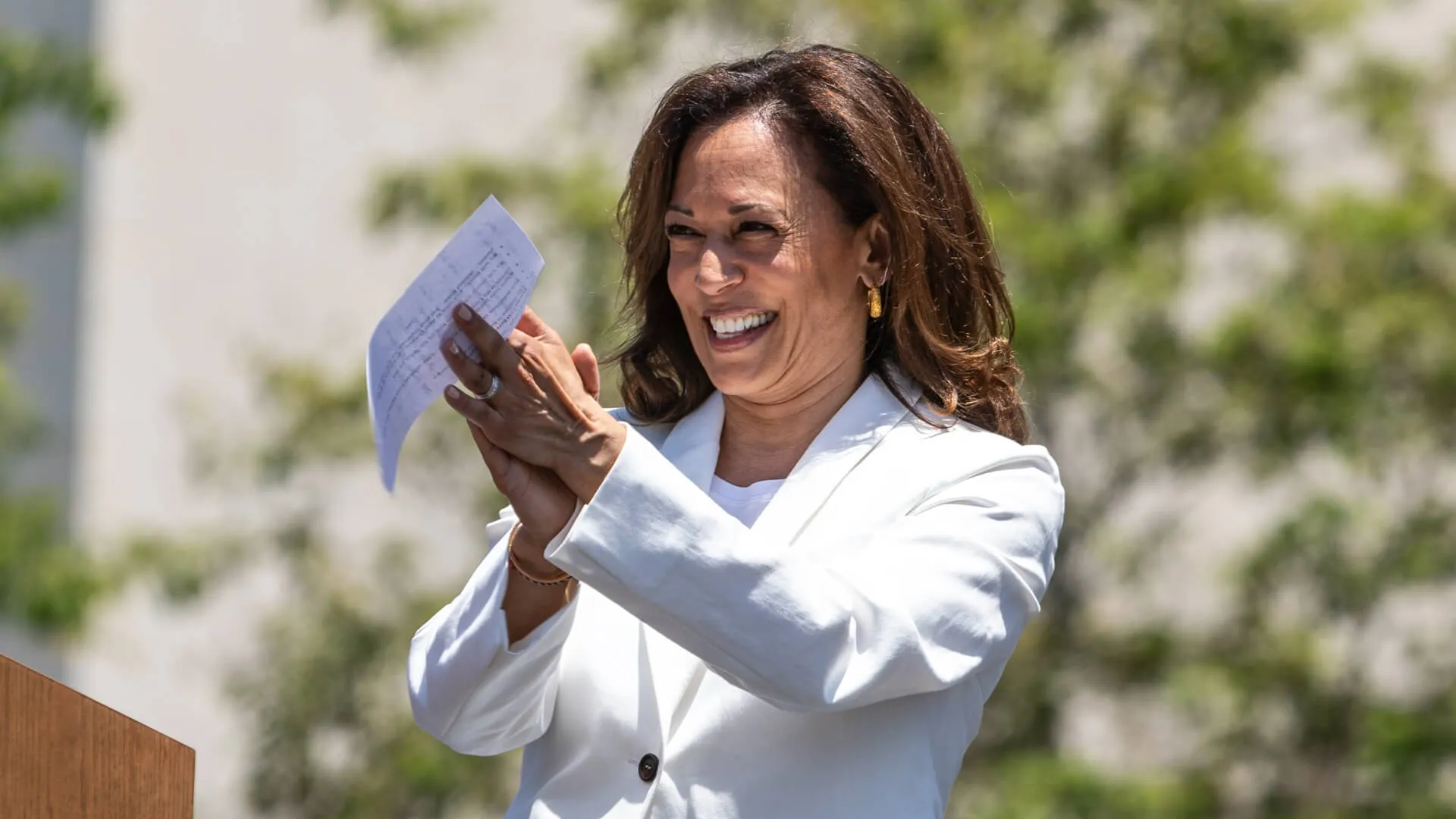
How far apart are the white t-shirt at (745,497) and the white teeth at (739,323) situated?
0.64ft

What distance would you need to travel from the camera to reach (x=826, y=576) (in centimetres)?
192

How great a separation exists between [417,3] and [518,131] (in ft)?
2.53

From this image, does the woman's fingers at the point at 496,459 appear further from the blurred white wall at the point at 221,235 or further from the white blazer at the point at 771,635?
the blurred white wall at the point at 221,235

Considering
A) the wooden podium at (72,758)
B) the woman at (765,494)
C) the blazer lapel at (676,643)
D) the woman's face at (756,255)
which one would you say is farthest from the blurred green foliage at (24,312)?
the wooden podium at (72,758)

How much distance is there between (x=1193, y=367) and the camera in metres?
6.19

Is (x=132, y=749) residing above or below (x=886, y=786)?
below

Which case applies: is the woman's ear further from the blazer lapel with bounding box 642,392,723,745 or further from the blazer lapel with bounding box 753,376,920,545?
the blazer lapel with bounding box 642,392,723,745

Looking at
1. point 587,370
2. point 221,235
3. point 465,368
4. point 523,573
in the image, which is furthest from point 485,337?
point 221,235

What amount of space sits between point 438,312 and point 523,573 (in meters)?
0.38

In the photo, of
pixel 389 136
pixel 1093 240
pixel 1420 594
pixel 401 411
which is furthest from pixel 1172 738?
pixel 401 411

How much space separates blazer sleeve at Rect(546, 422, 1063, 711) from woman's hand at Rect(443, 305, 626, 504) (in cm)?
3

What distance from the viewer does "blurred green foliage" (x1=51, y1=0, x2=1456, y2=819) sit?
237 inches

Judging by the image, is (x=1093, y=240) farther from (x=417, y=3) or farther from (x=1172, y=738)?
(x=417, y=3)

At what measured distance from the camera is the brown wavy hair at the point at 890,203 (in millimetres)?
2217
